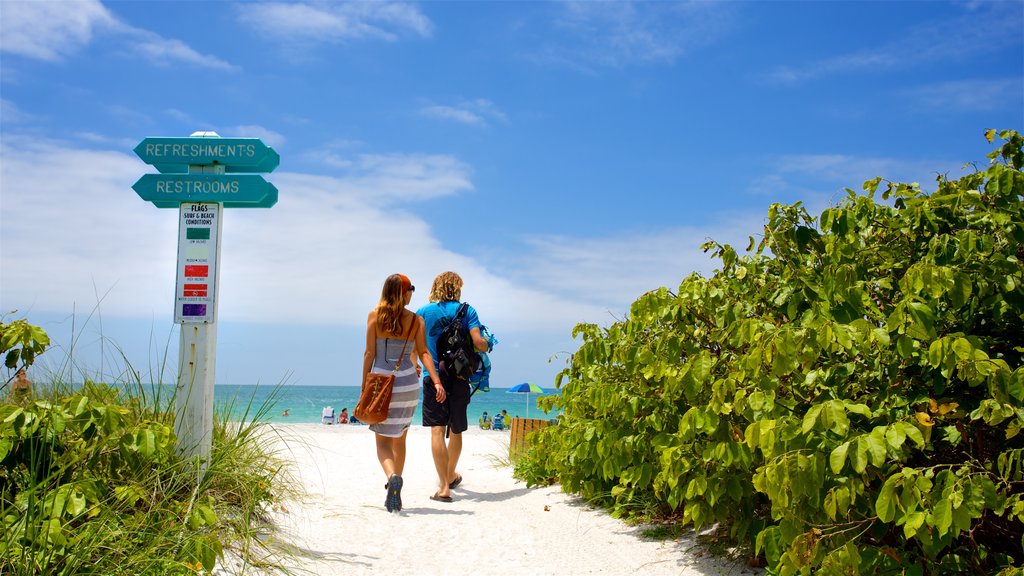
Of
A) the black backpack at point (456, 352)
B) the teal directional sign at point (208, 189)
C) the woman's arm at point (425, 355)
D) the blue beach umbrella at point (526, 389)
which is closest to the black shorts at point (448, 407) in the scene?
the black backpack at point (456, 352)

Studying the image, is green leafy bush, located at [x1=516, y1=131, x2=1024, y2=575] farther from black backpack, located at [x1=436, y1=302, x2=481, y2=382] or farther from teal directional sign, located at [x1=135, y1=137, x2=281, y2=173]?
teal directional sign, located at [x1=135, y1=137, x2=281, y2=173]

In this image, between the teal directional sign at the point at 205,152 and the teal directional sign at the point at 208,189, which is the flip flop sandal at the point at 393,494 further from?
the teal directional sign at the point at 205,152

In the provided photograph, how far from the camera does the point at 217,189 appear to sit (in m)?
5.13

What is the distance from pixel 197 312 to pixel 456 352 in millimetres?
2301

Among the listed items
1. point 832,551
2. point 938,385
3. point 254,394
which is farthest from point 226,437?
point 938,385

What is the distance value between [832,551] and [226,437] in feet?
13.8

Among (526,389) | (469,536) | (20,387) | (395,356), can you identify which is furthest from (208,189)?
(526,389)

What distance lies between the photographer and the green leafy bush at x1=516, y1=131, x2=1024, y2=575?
9.16ft

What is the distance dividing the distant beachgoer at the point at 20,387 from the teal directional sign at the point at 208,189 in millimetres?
1414

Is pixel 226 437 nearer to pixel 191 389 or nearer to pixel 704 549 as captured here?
pixel 191 389

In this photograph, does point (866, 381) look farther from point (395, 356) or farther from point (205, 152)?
point (205, 152)

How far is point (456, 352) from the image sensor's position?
6.59 meters

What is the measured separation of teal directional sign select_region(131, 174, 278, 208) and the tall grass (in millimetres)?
1407

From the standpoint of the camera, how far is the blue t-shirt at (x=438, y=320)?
675 cm
